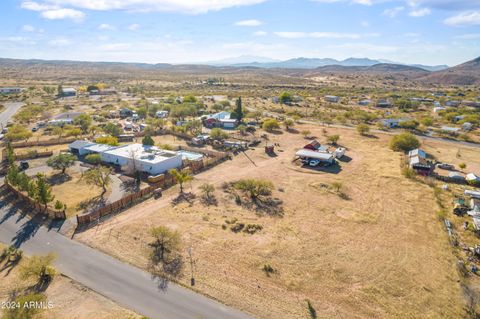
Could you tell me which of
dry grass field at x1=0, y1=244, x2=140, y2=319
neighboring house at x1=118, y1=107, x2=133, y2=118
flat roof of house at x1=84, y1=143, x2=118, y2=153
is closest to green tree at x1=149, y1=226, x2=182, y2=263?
dry grass field at x1=0, y1=244, x2=140, y2=319

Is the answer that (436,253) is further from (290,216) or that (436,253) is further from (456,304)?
(290,216)

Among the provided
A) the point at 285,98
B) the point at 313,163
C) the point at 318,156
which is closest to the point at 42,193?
the point at 313,163

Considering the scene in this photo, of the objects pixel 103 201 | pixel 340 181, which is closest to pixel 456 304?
pixel 340 181

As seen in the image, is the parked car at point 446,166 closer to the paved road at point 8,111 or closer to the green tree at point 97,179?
the green tree at point 97,179

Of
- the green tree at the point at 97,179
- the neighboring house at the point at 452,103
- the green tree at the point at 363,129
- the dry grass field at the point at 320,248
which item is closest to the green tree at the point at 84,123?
the green tree at the point at 97,179

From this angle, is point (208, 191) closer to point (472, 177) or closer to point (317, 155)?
point (317, 155)

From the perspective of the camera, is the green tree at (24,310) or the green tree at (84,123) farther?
the green tree at (84,123)
